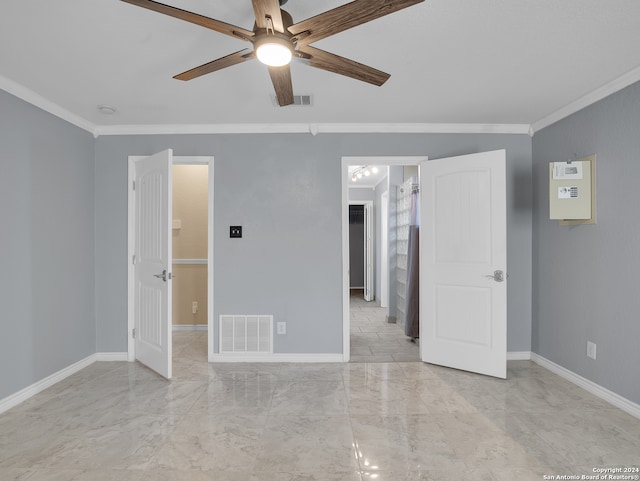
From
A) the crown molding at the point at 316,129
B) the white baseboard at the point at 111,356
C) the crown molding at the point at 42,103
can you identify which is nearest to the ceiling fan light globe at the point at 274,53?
the crown molding at the point at 316,129

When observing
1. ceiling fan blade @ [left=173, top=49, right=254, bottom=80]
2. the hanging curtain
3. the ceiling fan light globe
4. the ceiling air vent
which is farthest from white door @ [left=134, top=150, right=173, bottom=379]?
the hanging curtain

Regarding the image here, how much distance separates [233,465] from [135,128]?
3152mm

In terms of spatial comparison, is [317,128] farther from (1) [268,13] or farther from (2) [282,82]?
(1) [268,13]

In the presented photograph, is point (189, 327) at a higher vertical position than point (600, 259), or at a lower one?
lower

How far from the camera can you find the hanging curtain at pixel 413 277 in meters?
4.27

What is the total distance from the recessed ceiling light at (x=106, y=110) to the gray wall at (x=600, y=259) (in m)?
3.94

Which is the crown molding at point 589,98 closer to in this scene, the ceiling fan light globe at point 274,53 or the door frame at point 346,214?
the door frame at point 346,214

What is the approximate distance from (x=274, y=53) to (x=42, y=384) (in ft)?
10.2

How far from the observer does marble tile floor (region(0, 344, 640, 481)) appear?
6.30 feet

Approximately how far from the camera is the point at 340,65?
1856mm

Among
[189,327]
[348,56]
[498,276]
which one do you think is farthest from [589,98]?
[189,327]

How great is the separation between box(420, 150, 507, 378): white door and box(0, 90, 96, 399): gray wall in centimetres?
323

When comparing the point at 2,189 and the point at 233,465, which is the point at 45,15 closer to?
the point at 2,189

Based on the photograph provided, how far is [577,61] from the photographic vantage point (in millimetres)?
2357
